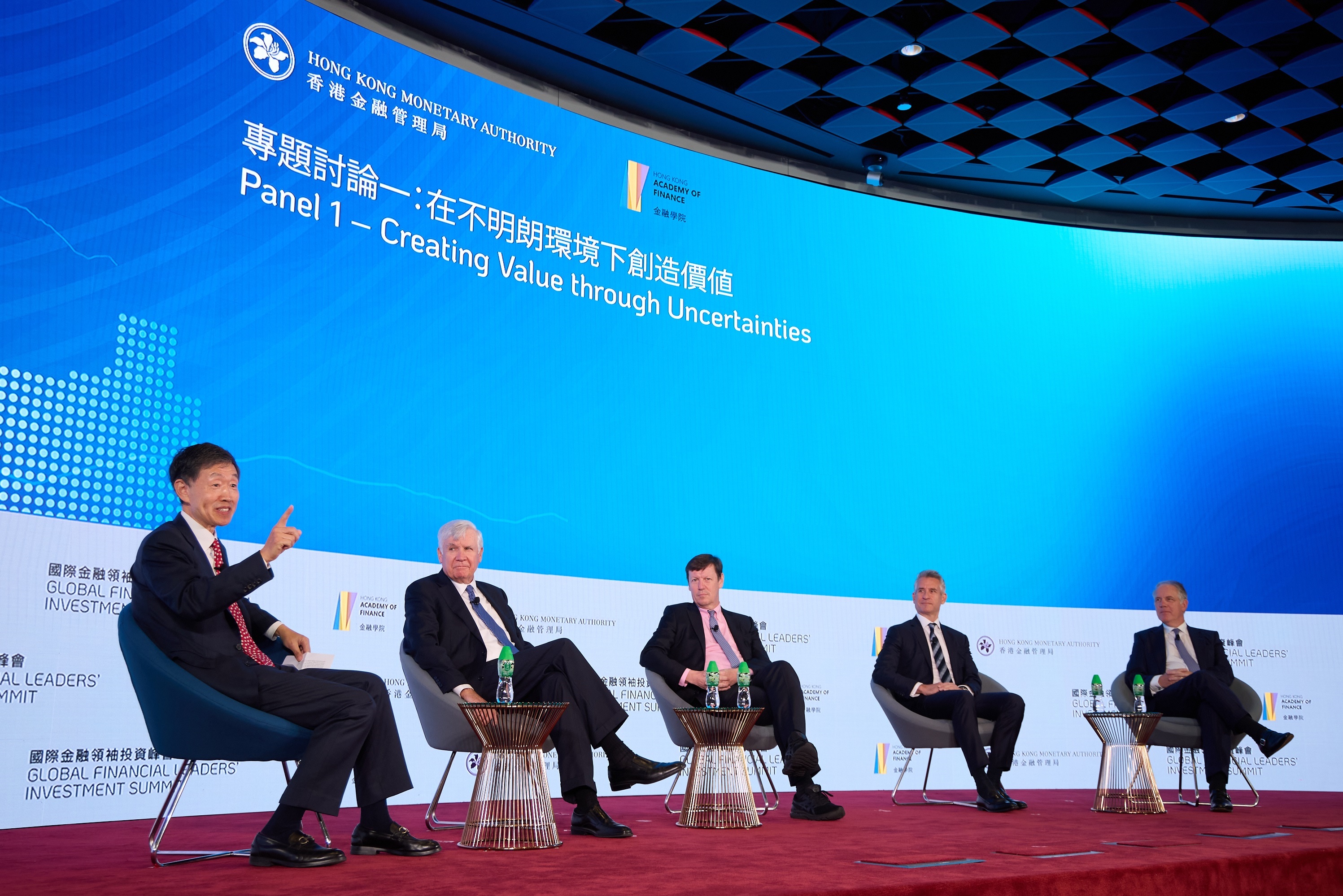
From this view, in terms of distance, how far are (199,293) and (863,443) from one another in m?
3.99

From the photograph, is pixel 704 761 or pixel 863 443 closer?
pixel 704 761

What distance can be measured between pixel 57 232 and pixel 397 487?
1693 millimetres

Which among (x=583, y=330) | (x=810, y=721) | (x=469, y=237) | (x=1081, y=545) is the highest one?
(x=469, y=237)

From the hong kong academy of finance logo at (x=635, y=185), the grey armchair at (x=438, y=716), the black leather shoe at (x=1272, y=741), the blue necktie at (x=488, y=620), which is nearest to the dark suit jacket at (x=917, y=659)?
the black leather shoe at (x=1272, y=741)

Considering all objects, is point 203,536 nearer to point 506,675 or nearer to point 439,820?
point 506,675

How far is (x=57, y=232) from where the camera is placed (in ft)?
12.8

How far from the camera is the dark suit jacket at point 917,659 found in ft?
17.1

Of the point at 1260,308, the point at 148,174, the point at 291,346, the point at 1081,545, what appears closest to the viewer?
the point at 148,174

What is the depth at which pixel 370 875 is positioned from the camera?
8.20ft

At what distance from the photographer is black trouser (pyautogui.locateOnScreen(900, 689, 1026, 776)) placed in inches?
188

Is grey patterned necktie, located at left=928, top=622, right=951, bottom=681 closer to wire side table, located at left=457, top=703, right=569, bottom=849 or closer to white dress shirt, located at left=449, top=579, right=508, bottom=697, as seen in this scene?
white dress shirt, located at left=449, top=579, right=508, bottom=697

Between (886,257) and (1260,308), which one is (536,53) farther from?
(1260,308)

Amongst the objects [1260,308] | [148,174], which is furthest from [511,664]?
[1260,308]

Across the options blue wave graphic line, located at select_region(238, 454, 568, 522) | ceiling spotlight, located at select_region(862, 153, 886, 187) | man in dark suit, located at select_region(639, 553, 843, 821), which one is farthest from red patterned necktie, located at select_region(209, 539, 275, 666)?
ceiling spotlight, located at select_region(862, 153, 886, 187)
